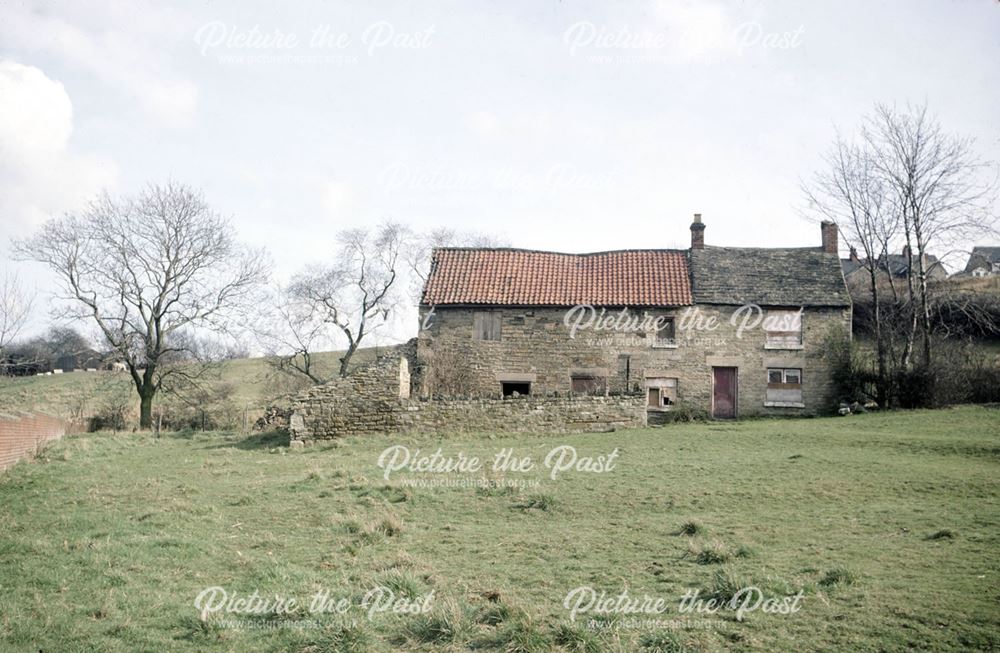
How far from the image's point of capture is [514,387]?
2727 centimetres

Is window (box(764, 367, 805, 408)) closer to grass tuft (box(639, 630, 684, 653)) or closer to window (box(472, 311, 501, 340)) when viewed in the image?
window (box(472, 311, 501, 340))

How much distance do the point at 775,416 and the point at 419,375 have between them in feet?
43.1

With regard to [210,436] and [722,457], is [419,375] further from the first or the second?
[722,457]

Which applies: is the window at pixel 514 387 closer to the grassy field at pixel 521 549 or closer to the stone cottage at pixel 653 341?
the stone cottage at pixel 653 341

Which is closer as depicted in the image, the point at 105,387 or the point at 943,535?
the point at 943,535

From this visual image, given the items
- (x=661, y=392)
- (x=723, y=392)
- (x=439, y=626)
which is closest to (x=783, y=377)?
(x=723, y=392)

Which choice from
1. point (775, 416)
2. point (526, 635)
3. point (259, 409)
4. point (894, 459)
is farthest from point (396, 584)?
point (259, 409)

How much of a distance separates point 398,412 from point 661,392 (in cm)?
1023

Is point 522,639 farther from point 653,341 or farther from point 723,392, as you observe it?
point 723,392

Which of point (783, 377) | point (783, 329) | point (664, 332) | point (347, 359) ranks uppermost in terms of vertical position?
point (783, 329)

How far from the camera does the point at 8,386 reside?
45.6 metres

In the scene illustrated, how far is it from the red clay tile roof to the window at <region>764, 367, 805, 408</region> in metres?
4.35

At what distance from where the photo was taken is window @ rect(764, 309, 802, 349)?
88.8ft

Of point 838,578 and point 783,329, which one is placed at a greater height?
point 783,329
